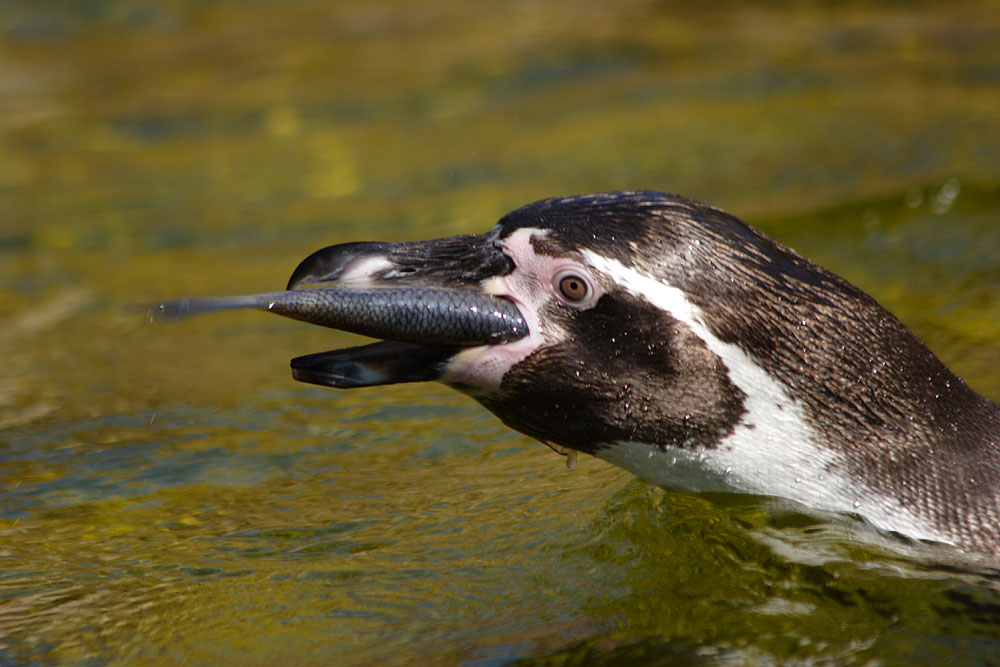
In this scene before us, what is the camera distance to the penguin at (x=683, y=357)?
3777 millimetres

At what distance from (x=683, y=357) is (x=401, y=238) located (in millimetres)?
4506

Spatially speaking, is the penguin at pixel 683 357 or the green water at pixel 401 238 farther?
the green water at pixel 401 238

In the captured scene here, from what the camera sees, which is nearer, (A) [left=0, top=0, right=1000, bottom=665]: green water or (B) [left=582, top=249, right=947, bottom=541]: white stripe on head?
(B) [left=582, top=249, right=947, bottom=541]: white stripe on head

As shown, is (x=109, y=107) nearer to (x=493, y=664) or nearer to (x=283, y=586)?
(x=283, y=586)

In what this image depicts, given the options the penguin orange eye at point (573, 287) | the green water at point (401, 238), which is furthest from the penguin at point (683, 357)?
the green water at point (401, 238)

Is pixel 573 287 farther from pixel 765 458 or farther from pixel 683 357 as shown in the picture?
pixel 765 458

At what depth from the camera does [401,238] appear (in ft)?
26.8

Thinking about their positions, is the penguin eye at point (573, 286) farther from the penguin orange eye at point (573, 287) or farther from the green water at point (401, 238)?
the green water at point (401, 238)

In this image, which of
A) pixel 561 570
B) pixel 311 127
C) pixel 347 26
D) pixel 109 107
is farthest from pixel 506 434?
pixel 347 26

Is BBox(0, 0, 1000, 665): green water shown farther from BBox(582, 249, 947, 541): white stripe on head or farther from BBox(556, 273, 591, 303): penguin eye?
BBox(556, 273, 591, 303): penguin eye

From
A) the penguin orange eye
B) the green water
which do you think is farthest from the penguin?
the green water

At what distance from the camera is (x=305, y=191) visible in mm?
9289

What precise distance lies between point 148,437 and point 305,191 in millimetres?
3730

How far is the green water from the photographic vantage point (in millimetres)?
4172
